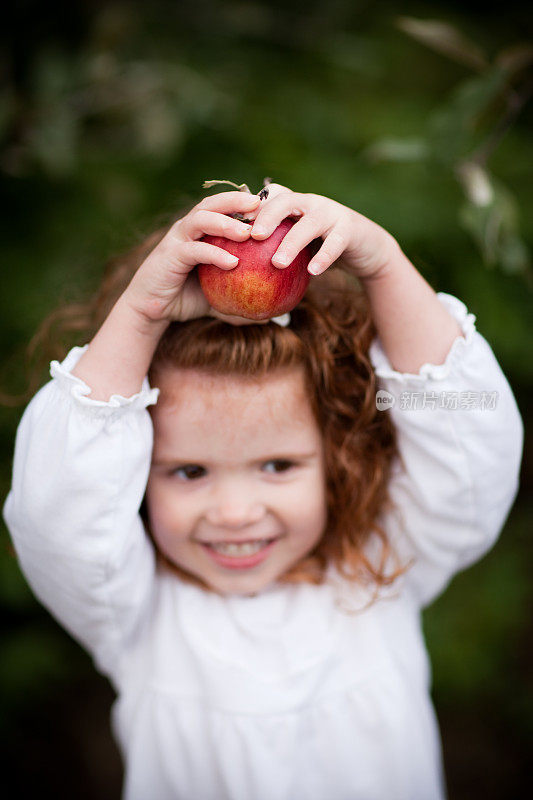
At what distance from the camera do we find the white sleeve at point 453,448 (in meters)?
1.24

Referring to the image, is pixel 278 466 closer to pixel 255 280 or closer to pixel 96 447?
pixel 96 447

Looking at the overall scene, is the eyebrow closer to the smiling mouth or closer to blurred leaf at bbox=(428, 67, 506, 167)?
the smiling mouth

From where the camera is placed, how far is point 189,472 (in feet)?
4.35

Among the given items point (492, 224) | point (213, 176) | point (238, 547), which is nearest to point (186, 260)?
point (238, 547)

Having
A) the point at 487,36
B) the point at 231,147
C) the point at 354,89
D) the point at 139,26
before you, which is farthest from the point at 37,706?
the point at 487,36

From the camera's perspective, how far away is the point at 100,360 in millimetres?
1174

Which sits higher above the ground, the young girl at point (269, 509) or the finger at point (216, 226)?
the finger at point (216, 226)

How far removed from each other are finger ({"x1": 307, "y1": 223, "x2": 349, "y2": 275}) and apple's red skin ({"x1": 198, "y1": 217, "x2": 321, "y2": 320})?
45 mm

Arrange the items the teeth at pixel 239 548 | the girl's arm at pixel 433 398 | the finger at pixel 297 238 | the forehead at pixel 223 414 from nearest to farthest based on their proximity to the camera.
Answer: the finger at pixel 297 238
the girl's arm at pixel 433 398
the forehead at pixel 223 414
the teeth at pixel 239 548

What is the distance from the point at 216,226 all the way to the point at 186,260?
0.08 m

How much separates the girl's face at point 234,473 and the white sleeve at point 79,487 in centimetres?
7

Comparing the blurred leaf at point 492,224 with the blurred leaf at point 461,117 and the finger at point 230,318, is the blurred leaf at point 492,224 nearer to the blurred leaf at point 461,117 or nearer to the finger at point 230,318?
the blurred leaf at point 461,117

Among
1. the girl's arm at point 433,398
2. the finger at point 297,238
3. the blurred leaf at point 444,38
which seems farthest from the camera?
the blurred leaf at point 444,38

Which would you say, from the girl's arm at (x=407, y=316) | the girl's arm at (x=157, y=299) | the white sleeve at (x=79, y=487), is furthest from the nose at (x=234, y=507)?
the girl's arm at (x=407, y=316)
